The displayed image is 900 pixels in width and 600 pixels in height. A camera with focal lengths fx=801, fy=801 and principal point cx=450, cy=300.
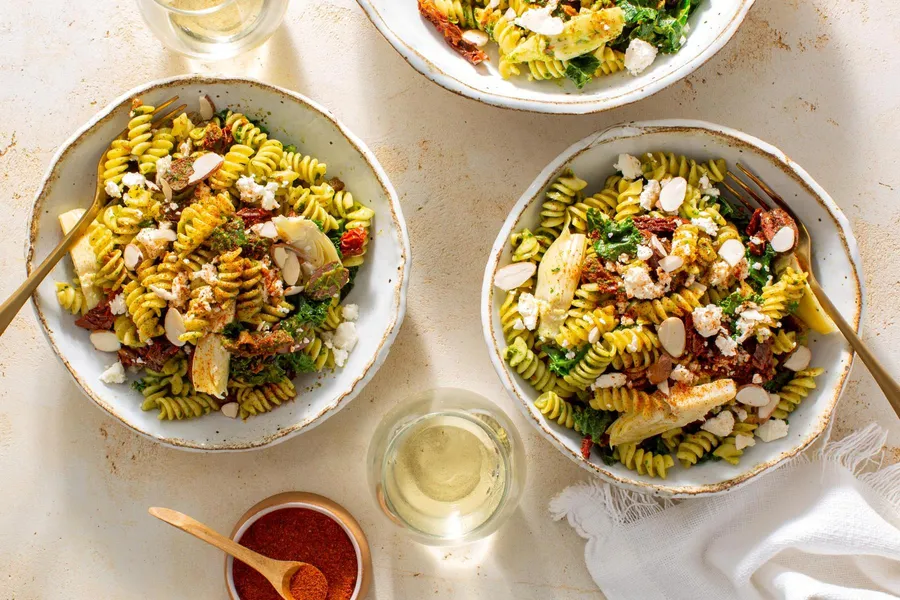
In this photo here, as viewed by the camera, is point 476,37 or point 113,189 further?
point 476,37

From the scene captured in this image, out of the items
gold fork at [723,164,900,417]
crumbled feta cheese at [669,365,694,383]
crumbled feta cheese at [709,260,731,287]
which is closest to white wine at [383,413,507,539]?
crumbled feta cheese at [669,365,694,383]

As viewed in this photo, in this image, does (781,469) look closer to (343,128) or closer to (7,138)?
(343,128)

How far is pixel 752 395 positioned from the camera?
2379 millimetres

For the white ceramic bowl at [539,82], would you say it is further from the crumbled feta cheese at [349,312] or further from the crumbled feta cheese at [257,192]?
the crumbled feta cheese at [349,312]

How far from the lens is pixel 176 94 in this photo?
240cm

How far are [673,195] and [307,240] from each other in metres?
1.07

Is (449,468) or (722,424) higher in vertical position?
(722,424)

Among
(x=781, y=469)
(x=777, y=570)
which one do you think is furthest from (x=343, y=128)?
(x=777, y=570)

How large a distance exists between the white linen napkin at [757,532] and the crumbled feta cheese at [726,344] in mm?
585

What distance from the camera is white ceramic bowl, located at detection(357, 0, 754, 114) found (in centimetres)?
231

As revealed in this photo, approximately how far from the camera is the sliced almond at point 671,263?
2236mm

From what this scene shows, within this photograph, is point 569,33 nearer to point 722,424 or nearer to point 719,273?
point 719,273

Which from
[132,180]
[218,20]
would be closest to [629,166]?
[218,20]

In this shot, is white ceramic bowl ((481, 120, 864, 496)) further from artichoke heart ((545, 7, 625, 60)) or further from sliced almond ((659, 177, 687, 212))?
artichoke heart ((545, 7, 625, 60))
